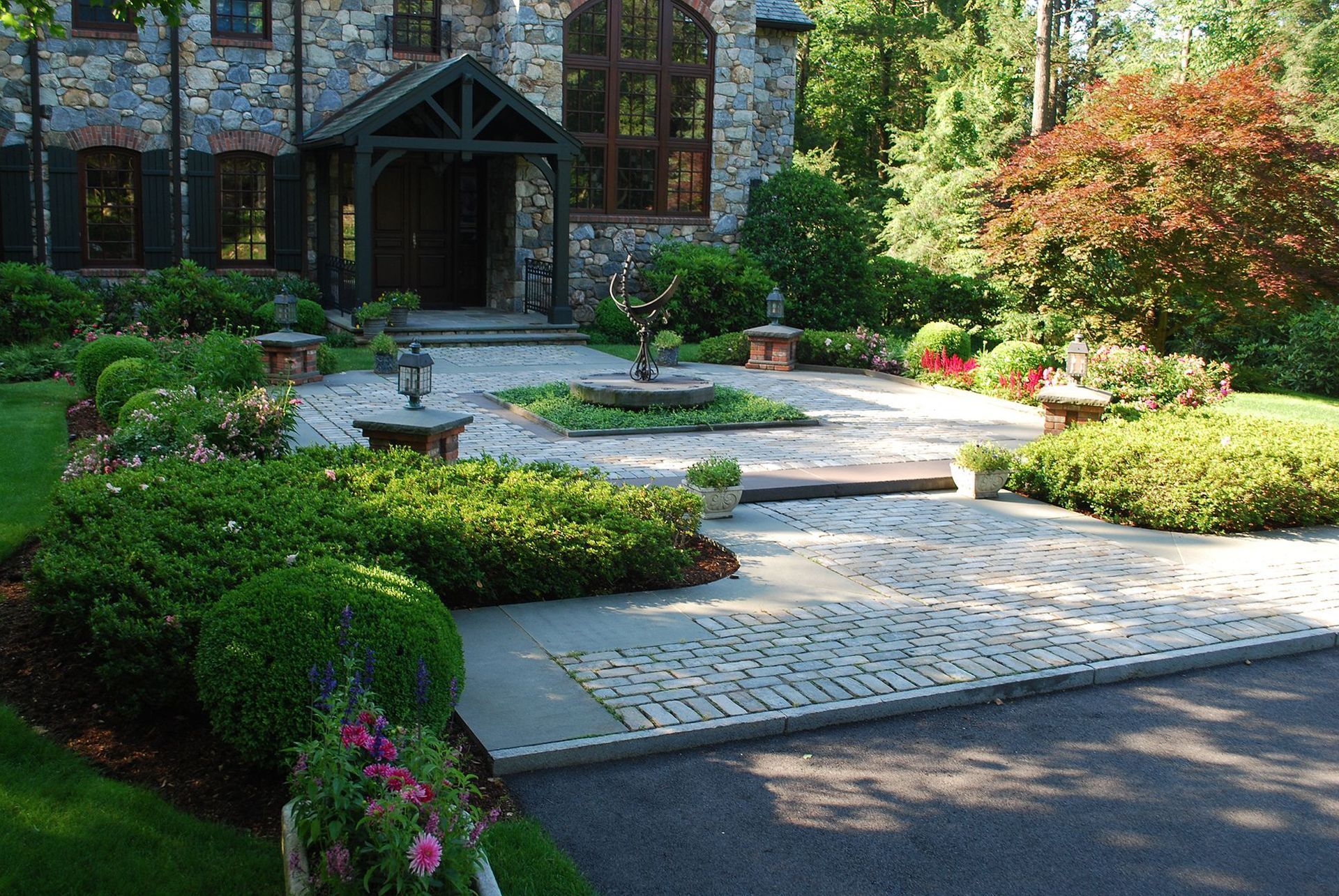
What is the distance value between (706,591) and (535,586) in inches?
41.7

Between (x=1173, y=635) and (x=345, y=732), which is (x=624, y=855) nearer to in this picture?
(x=345, y=732)

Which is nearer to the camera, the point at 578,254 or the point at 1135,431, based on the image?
the point at 1135,431

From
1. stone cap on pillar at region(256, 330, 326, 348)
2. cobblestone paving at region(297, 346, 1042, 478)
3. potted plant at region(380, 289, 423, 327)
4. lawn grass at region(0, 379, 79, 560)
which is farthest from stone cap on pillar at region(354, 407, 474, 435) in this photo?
potted plant at region(380, 289, 423, 327)

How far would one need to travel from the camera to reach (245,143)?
64.4ft

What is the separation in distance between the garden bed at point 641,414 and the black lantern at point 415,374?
3.26 metres

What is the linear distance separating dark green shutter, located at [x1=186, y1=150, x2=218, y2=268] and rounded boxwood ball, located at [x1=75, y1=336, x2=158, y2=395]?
25.1ft

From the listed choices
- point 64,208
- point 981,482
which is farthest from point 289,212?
point 981,482

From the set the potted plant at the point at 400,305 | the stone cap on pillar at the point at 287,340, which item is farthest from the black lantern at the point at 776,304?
the stone cap on pillar at the point at 287,340

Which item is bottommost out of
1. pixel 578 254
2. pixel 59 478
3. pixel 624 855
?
pixel 624 855

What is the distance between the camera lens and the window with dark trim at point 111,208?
1897 centimetres

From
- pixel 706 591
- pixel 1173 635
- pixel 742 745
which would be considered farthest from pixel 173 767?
pixel 1173 635

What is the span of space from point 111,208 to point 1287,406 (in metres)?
18.6

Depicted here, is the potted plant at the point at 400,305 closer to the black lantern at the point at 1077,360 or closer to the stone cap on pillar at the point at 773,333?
the stone cap on pillar at the point at 773,333

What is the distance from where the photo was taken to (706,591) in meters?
7.23
